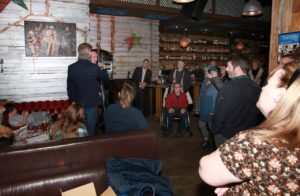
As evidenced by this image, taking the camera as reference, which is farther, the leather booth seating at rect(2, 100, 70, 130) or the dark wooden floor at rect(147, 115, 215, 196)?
the leather booth seating at rect(2, 100, 70, 130)

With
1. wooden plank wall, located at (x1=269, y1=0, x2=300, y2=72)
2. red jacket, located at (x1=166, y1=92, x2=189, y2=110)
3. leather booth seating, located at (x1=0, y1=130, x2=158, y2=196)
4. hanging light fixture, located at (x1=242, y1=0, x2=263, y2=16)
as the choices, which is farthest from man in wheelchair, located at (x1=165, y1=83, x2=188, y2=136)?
leather booth seating, located at (x1=0, y1=130, x2=158, y2=196)

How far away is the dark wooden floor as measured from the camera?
150 inches

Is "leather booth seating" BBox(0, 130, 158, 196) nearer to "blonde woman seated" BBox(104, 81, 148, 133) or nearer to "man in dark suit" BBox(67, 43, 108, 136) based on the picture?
"blonde woman seated" BBox(104, 81, 148, 133)

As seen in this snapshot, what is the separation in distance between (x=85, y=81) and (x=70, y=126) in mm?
1410

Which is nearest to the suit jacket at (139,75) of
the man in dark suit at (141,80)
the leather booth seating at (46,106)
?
the man in dark suit at (141,80)

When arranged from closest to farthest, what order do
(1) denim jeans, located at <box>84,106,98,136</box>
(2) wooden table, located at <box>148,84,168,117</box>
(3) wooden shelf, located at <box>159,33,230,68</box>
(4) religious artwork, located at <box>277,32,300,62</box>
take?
1. (4) religious artwork, located at <box>277,32,300,62</box>
2. (1) denim jeans, located at <box>84,106,98,136</box>
3. (2) wooden table, located at <box>148,84,168,117</box>
4. (3) wooden shelf, located at <box>159,33,230,68</box>

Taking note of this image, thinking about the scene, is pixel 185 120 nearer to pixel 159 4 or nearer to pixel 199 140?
pixel 199 140

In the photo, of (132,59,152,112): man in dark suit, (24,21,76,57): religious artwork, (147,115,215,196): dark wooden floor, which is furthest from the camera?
(132,59,152,112): man in dark suit

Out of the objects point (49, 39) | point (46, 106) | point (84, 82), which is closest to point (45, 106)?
point (46, 106)

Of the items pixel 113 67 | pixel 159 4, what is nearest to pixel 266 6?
pixel 159 4

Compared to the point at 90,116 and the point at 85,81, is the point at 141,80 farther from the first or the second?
the point at 85,81

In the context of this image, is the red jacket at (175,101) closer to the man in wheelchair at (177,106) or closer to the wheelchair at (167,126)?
the man in wheelchair at (177,106)

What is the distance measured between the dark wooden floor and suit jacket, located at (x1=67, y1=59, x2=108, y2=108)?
5.68 ft

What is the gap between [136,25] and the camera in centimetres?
931
